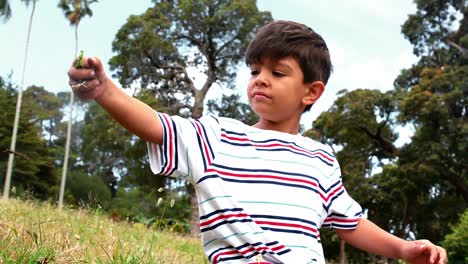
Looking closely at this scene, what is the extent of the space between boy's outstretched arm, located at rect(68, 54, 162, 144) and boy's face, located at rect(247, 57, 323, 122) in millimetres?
396

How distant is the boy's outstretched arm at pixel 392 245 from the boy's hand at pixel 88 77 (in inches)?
41.5

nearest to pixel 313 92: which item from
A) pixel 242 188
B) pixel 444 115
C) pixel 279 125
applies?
pixel 279 125

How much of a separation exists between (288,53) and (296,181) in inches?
15.6

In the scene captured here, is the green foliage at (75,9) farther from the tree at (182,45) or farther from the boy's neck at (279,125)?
the boy's neck at (279,125)

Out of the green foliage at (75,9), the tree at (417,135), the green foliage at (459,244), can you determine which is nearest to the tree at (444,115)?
the tree at (417,135)

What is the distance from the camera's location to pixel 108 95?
1362 mm

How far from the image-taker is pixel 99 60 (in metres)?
1.34

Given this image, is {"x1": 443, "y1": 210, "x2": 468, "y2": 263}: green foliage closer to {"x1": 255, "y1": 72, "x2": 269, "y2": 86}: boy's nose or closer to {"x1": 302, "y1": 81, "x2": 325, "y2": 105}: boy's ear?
{"x1": 302, "y1": 81, "x2": 325, "y2": 105}: boy's ear

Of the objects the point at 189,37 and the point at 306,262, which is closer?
the point at 306,262

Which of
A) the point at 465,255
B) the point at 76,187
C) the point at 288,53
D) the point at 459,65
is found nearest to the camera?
the point at 288,53

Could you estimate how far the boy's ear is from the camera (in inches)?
73.6

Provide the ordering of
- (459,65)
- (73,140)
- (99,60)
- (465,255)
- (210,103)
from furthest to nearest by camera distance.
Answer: (73,140) < (210,103) < (459,65) < (465,255) < (99,60)

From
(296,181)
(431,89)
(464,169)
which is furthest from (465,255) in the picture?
(296,181)

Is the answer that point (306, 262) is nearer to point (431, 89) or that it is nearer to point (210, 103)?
point (431, 89)
